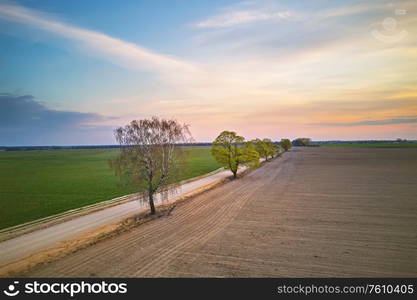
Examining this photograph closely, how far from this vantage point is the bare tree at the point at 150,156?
2259 centimetres

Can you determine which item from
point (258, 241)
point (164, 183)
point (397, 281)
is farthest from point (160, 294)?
point (164, 183)

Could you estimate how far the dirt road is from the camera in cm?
1218

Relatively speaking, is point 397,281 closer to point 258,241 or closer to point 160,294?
point 258,241

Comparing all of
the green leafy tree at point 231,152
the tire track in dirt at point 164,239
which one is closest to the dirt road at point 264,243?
the tire track in dirt at point 164,239

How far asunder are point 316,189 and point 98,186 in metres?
36.0

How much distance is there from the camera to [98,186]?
41.6 metres

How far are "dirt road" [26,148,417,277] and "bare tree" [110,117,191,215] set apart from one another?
385 centimetres

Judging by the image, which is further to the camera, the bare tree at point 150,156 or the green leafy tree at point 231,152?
the green leafy tree at point 231,152

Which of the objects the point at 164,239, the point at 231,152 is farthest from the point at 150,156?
the point at 231,152

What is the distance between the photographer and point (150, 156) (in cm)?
2309

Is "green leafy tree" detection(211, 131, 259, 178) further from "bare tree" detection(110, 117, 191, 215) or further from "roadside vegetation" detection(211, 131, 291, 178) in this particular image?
"bare tree" detection(110, 117, 191, 215)

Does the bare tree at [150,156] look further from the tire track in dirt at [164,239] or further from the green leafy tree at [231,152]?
the green leafy tree at [231,152]

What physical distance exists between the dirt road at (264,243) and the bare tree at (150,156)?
385cm

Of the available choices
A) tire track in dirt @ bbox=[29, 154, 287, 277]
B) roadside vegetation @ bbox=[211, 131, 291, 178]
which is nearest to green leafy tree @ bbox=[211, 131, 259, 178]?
roadside vegetation @ bbox=[211, 131, 291, 178]
